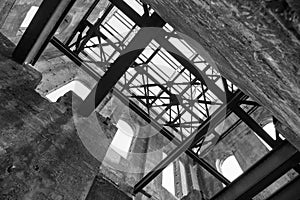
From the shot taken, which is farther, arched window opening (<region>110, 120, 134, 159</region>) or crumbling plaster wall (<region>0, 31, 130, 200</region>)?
arched window opening (<region>110, 120, 134, 159</region>)

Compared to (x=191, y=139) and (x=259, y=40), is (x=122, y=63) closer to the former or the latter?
(x=191, y=139)

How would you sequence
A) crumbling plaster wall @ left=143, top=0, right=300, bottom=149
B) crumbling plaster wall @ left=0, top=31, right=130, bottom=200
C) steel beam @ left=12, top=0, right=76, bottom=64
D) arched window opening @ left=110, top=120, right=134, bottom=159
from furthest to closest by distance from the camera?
arched window opening @ left=110, top=120, right=134, bottom=159 < steel beam @ left=12, top=0, right=76, bottom=64 < crumbling plaster wall @ left=0, top=31, right=130, bottom=200 < crumbling plaster wall @ left=143, top=0, right=300, bottom=149

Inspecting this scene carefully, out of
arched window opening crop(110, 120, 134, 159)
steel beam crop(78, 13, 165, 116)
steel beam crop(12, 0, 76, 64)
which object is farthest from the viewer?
arched window opening crop(110, 120, 134, 159)

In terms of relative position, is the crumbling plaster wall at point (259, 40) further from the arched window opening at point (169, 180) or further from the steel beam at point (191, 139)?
the arched window opening at point (169, 180)

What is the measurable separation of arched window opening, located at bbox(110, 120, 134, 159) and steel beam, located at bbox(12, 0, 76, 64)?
8860 millimetres

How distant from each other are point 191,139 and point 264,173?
9.72ft

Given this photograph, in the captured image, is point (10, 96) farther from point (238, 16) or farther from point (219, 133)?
point (219, 133)

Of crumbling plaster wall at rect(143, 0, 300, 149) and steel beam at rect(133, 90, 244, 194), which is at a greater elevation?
crumbling plaster wall at rect(143, 0, 300, 149)

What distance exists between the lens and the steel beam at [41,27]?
470 centimetres

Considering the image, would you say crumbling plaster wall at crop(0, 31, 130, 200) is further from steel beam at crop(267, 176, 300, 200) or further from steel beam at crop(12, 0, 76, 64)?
steel beam at crop(267, 176, 300, 200)

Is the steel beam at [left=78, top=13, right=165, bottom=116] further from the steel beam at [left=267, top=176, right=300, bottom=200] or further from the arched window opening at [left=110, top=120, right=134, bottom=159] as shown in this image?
the arched window opening at [left=110, top=120, right=134, bottom=159]

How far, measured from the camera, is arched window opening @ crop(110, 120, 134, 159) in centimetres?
1362


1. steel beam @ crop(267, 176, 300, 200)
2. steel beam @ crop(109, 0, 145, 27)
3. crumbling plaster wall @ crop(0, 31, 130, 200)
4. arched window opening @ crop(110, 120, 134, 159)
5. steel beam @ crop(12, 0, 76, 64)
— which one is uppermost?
steel beam @ crop(109, 0, 145, 27)

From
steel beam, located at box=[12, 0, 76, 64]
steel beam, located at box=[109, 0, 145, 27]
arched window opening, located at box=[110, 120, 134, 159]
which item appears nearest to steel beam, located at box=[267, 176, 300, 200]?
steel beam, located at box=[109, 0, 145, 27]
